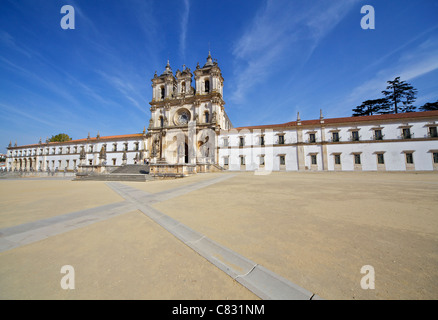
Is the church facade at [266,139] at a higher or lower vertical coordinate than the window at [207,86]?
lower

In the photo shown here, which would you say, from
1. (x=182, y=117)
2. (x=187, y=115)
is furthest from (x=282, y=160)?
(x=182, y=117)

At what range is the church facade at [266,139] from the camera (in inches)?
894

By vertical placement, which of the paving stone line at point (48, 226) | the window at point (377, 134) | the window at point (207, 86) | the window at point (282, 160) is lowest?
the paving stone line at point (48, 226)

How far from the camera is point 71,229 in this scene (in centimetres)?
309

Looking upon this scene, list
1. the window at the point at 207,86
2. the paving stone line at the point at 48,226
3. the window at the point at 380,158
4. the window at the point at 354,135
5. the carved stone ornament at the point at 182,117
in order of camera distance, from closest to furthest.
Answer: the paving stone line at the point at 48,226, the window at the point at 380,158, the window at the point at 354,135, the carved stone ornament at the point at 182,117, the window at the point at 207,86

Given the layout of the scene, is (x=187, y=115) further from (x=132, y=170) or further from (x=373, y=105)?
(x=373, y=105)

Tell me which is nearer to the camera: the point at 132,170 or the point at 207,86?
the point at 132,170

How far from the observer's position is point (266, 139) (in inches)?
1126

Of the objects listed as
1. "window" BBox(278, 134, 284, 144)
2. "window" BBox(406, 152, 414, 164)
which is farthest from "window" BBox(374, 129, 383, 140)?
"window" BBox(278, 134, 284, 144)

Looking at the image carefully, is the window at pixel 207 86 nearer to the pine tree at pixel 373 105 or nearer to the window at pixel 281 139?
the window at pixel 281 139

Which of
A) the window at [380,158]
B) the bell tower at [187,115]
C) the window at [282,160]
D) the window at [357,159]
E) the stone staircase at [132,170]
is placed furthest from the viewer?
the bell tower at [187,115]

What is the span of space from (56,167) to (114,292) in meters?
62.1

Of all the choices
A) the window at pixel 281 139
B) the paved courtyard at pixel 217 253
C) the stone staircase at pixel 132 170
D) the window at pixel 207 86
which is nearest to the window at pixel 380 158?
the window at pixel 281 139
